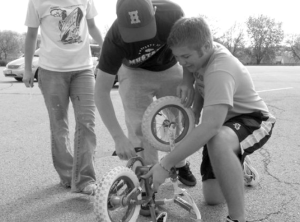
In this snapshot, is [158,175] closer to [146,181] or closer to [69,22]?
[146,181]

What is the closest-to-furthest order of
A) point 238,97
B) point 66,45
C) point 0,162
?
point 238,97, point 66,45, point 0,162

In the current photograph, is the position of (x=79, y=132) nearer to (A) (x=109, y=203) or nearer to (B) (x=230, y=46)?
(A) (x=109, y=203)

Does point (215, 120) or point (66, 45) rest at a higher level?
point (66, 45)

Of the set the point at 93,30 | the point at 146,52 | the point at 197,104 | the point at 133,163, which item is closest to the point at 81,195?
the point at 133,163

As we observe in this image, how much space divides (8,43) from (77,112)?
59.2 m

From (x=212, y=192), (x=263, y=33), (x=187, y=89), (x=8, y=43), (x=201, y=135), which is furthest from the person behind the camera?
(x=263, y=33)

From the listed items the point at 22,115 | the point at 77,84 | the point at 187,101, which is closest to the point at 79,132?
the point at 77,84

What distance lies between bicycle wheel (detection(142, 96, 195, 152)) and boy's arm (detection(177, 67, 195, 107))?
4 cm

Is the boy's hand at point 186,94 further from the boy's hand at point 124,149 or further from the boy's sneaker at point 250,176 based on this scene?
the boy's sneaker at point 250,176

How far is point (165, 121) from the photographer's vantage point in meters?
2.50

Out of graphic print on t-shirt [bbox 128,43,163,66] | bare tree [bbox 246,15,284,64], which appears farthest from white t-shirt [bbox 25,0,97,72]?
bare tree [bbox 246,15,284,64]

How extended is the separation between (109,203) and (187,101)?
90 cm

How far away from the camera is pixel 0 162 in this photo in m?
3.57

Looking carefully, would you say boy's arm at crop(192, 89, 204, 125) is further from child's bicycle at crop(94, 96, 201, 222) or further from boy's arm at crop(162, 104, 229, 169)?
boy's arm at crop(162, 104, 229, 169)
